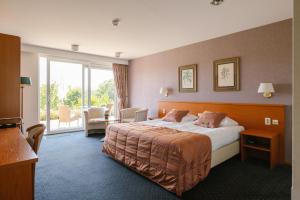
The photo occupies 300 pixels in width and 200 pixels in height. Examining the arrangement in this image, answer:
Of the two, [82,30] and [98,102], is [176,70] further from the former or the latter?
[98,102]

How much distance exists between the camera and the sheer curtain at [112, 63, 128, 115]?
6.41 metres

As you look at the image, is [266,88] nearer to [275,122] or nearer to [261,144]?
[275,122]

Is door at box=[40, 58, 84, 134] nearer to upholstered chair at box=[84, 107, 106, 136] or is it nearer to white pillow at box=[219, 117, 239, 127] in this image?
upholstered chair at box=[84, 107, 106, 136]

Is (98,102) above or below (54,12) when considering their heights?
below

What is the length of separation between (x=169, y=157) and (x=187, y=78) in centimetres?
281

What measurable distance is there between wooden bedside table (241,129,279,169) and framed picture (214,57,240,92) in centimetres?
101

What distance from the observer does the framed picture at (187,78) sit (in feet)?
14.9

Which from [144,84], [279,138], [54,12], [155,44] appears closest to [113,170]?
[54,12]

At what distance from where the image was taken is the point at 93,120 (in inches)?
212

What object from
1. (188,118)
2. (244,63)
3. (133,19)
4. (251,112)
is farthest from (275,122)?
(133,19)

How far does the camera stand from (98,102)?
6348 mm

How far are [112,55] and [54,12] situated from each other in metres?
3.08

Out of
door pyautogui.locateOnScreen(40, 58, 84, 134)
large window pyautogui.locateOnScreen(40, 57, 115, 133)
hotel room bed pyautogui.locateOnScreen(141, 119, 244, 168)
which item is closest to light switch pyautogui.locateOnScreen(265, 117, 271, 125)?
hotel room bed pyautogui.locateOnScreen(141, 119, 244, 168)

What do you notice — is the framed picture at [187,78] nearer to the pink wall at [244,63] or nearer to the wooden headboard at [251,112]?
the pink wall at [244,63]
